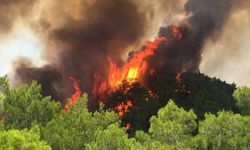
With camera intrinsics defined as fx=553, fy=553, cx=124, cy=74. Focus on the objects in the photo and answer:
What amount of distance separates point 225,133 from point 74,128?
959cm

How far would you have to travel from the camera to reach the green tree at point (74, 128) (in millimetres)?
34094

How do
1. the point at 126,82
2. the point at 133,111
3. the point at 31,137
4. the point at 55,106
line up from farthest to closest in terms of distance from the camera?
the point at 126,82, the point at 133,111, the point at 55,106, the point at 31,137

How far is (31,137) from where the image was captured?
29.0 meters

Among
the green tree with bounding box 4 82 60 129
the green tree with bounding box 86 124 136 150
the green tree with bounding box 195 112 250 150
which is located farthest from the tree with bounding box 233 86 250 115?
the green tree with bounding box 4 82 60 129

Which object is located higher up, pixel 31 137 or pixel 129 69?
pixel 129 69

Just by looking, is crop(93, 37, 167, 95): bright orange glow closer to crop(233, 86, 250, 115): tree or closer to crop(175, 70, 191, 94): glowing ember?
crop(175, 70, 191, 94): glowing ember

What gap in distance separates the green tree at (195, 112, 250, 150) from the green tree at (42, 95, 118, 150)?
6718 mm

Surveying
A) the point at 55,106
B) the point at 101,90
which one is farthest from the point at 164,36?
the point at 55,106

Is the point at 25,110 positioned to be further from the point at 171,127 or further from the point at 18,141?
the point at 171,127

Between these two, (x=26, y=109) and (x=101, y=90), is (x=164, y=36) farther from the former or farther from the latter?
(x=26, y=109)

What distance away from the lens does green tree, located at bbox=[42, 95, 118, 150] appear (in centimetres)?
3409

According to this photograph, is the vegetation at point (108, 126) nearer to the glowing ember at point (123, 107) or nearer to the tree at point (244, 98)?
the tree at point (244, 98)

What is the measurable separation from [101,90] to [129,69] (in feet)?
20.2

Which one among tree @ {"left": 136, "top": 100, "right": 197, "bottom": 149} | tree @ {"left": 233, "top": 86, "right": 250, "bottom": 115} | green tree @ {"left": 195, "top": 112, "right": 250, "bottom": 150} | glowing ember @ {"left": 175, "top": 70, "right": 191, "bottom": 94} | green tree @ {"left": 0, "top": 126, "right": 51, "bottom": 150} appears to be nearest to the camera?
green tree @ {"left": 0, "top": 126, "right": 51, "bottom": 150}
